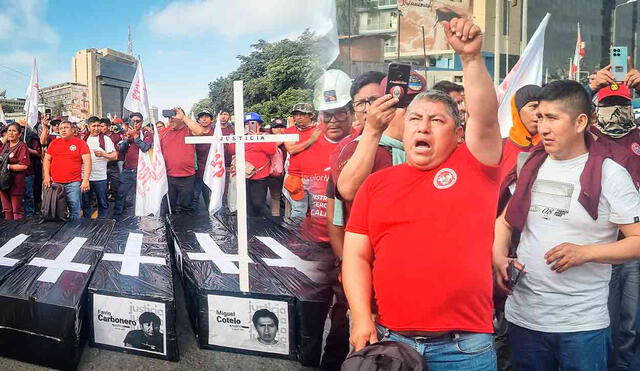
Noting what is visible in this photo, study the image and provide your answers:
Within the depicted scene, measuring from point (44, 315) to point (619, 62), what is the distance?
277cm

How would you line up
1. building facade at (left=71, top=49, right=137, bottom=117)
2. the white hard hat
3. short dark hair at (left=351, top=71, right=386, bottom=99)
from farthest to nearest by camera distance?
building facade at (left=71, top=49, right=137, bottom=117), the white hard hat, short dark hair at (left=351, top=71, right=386, bottom=99)

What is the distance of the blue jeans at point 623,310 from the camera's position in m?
1.82

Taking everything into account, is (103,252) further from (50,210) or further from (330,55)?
(330,55)

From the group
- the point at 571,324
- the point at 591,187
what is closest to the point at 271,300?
the point at 571,324

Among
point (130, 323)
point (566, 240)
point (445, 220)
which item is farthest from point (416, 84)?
point (130, 323)

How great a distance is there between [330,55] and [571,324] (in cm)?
122

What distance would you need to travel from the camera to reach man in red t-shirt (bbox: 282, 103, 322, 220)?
217cm

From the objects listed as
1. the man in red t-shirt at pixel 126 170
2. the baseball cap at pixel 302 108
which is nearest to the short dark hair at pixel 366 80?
the baseball cap at pixel 302 108

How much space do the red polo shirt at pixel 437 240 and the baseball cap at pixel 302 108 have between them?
634 mm

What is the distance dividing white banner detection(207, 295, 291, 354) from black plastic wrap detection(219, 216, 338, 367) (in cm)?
8

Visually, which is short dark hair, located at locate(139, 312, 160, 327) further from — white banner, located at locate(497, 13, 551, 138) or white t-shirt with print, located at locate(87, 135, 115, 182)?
white t-shirt with print, located at locate(87, 135, 115, 182)

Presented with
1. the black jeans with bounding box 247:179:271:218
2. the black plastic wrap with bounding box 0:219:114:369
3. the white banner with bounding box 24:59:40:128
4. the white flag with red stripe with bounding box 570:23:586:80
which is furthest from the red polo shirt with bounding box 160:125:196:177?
the white flag with red stripe with bounding box 570:23:586:80

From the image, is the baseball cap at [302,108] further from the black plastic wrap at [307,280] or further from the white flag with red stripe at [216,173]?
the white flag with red stripe at [216,173]

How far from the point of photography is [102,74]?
2.57 meters
